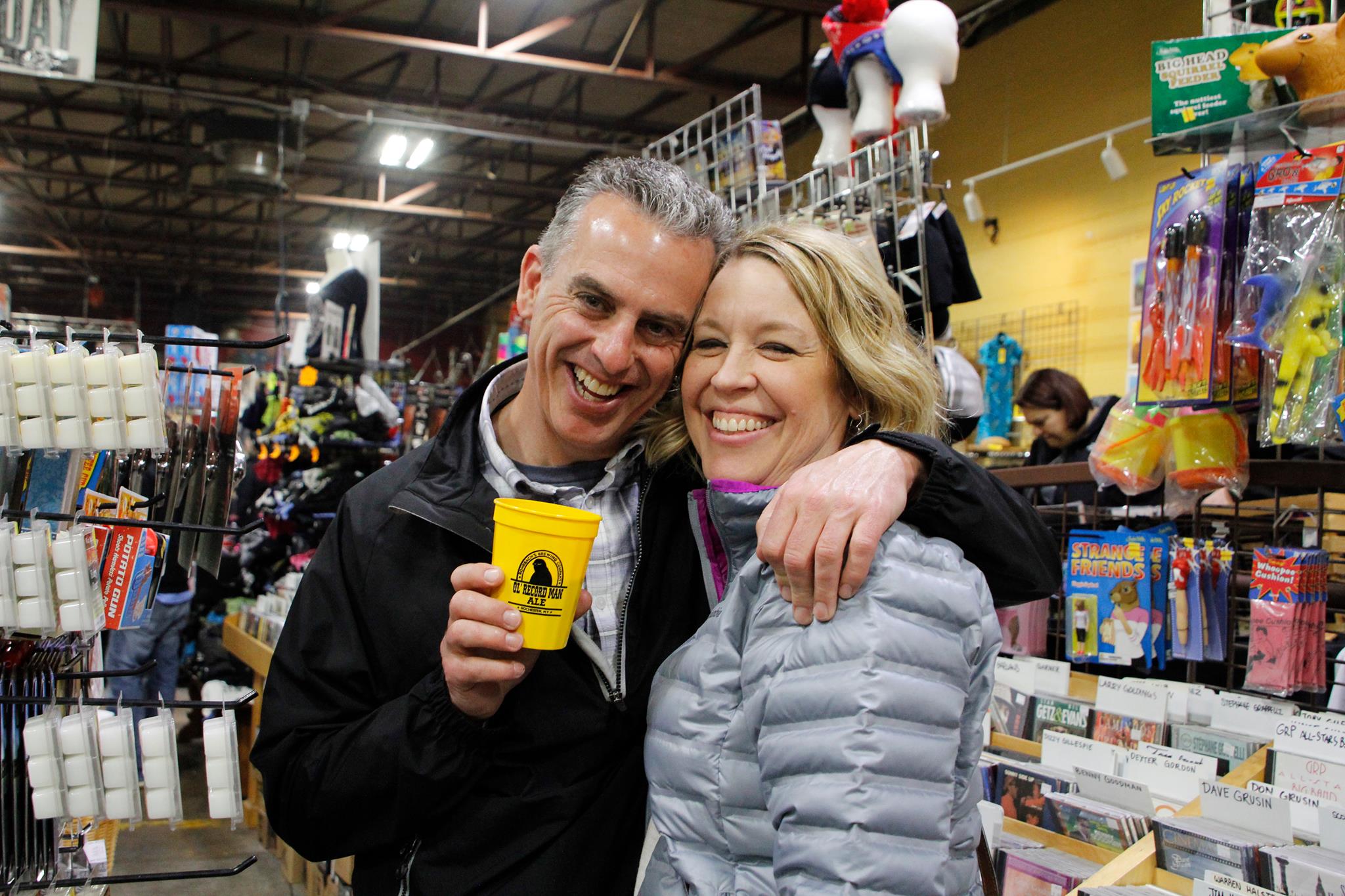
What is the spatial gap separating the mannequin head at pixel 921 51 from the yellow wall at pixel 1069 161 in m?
4.09

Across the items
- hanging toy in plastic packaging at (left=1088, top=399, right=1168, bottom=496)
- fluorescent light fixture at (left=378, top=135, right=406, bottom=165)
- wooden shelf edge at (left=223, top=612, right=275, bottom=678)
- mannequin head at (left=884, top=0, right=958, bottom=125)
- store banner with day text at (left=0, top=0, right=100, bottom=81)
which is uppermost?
fluorescent light fixture at (left=378, top=135, right=406, bottom=165)

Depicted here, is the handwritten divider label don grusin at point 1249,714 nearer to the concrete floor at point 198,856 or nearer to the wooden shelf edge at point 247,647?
the wooden shelf edge at point 247,647

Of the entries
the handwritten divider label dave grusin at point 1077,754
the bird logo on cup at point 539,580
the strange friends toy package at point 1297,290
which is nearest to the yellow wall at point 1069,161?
the strange friends toy package at point 1297,290

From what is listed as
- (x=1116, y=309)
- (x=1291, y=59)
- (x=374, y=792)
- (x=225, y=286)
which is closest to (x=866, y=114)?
(x=1291, y=59)

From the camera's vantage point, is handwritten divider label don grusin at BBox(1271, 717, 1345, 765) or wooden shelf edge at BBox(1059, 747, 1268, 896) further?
handwritten divider label don grusin at BBox(1271, 717, 1345, 765)

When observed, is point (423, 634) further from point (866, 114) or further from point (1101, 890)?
point (866, 114)

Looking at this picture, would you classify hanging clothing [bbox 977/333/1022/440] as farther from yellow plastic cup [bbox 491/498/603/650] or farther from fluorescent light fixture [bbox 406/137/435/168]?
yellow plastic cup [bbox 491/498/603/650]

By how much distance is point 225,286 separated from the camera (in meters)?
21.0

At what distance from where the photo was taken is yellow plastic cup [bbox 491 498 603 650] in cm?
114

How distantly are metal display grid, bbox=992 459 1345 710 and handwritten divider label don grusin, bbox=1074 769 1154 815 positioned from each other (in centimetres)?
46

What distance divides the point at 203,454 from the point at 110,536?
7.0 inches

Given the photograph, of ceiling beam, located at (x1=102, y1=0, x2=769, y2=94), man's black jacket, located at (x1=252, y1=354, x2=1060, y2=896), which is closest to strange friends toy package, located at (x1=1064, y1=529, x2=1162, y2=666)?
man's black jacket, located at (x1=252, y1=354, x2=1060, y2=896)

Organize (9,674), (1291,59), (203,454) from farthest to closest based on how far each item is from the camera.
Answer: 1. (1291,59)
2. (203,454)
3. (9,674)

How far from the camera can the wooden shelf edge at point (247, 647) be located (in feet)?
13.2
